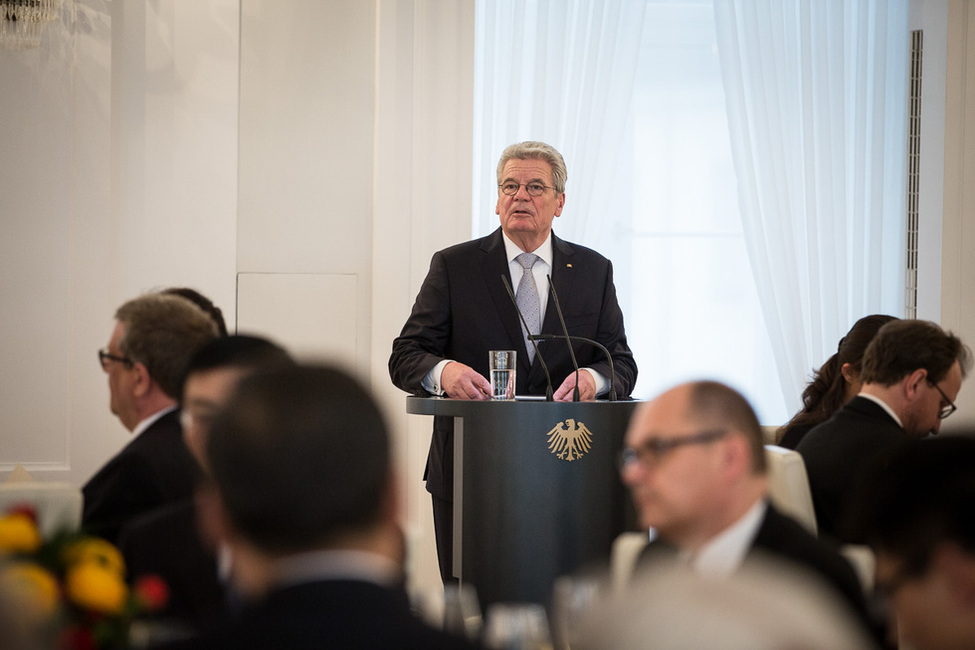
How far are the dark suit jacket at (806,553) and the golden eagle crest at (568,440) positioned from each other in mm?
1219

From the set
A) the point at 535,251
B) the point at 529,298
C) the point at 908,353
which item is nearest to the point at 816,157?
the point at 535,251

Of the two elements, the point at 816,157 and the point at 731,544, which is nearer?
the point at 731,544

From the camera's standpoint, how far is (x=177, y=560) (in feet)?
6.82

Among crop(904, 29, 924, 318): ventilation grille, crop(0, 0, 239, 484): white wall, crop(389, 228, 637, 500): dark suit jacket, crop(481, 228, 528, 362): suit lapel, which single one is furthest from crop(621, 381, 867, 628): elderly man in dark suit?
crop(904, 29, 924, 318): ventilation grille

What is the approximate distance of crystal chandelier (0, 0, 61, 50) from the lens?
5.01 metres

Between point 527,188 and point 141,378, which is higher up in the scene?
point 527,188

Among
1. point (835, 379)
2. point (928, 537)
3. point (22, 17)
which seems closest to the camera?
point (928, 537)

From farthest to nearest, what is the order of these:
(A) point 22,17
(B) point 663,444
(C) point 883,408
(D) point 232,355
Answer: (A) point 22,17 → (C) point 883,408 → (D) point 232,355 → (B) point 663,444

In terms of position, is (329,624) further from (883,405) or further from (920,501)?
(883,405)

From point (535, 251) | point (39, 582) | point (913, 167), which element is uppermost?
point (913, 167)

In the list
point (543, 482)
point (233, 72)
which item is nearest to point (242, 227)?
point (233, 72)

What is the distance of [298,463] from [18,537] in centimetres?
50

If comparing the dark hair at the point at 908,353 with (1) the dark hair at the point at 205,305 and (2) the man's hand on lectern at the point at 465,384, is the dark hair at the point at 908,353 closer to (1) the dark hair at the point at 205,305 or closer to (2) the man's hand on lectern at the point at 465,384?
(2) the man's hand on lectern at the point at 465,384

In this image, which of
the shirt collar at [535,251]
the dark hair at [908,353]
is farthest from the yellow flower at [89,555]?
the shirt collar at [535,251]
